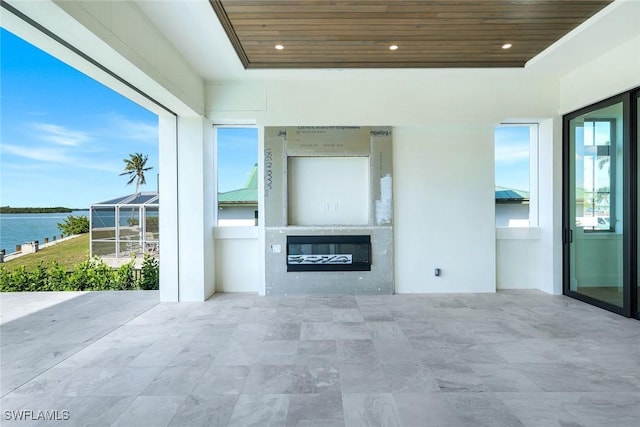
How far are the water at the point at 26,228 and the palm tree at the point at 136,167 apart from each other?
1.48 metres

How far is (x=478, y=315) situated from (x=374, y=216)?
1.86m

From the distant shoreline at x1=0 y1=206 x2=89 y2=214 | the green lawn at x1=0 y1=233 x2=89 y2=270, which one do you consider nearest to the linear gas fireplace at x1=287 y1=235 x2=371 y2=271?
the green lawn at x1=0 y1=233 x2=89 y2=270

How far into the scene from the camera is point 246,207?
4852 mm

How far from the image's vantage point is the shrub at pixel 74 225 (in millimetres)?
6285

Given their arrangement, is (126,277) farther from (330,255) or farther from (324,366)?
(324,366)

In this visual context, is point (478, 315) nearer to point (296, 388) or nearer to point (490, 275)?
point (490, 275)

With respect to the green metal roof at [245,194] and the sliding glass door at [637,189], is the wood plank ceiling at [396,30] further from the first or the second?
the green metal roof at [245,194]

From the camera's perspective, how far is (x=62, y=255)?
6.07m

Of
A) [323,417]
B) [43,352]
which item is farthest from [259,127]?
[323,417]

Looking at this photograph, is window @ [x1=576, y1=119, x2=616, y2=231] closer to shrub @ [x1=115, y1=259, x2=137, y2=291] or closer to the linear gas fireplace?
the linear gas fireplace

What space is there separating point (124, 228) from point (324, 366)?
619 cm

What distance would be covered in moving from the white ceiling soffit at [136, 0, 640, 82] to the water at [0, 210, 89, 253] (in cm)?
444

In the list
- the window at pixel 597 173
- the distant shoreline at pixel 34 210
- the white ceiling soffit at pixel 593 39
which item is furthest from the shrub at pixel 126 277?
the window at pixel 597 173

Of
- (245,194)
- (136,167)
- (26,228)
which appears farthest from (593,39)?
(26,228)
